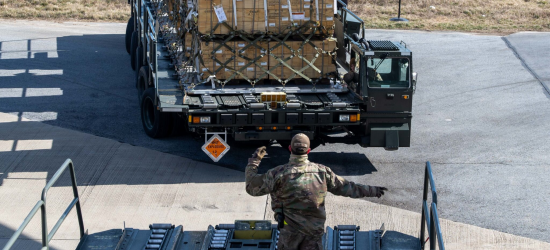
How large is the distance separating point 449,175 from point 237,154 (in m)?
3.52

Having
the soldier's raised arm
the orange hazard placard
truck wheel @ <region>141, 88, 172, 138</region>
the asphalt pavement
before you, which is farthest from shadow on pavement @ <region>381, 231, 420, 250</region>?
truck wheel @ <region>141, 88, 172, 138</region>

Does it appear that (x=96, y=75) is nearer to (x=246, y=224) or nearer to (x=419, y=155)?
(x=419, y=155)

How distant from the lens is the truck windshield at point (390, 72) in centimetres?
1065

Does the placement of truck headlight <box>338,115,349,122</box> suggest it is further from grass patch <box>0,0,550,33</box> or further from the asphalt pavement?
grass patch <box>0,0,550,33</box>

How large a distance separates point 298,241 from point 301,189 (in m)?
0.52

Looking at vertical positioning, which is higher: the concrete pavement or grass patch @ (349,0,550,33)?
grass patch @ (349,0,550,33)

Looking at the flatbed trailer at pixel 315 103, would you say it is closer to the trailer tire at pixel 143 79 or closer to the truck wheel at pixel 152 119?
the truck wheel at pixel 152 119

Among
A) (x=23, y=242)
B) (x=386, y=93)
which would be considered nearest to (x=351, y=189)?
(x=23, y=242)

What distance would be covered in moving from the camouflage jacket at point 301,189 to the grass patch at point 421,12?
1887 centimetres

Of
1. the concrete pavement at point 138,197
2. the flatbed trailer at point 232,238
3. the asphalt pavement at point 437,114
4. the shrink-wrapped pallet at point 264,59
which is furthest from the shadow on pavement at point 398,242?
the shrink-wrapped pallet at point 264,59

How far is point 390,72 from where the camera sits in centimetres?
1071

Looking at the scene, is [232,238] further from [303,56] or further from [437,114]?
[437,114]

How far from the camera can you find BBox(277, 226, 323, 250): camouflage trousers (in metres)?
6.05

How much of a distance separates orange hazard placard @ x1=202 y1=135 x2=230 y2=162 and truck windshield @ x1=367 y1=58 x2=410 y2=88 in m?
2.45
